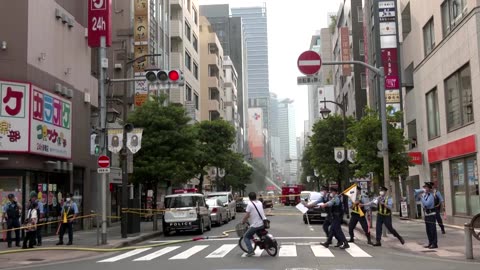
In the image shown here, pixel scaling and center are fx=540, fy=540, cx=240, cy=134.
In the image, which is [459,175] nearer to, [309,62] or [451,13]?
[451,13]

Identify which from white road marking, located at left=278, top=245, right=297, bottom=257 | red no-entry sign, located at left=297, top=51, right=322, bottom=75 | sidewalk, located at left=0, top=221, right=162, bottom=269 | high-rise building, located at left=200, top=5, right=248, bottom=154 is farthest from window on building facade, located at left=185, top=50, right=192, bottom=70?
high-rise building, located at left=200, top=5, right=248, bottom=154

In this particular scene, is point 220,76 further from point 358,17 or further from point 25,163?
point 25,163

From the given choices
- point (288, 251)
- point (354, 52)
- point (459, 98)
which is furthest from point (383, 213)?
point (354, 52)

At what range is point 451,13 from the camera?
24766mm

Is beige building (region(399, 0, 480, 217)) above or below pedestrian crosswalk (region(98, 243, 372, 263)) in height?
above

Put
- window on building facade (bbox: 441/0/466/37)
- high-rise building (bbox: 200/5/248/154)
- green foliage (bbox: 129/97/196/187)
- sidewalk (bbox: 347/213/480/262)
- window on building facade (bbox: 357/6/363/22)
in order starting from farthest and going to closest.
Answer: high-rise building (bbox: 200/5/248/154), window on building facade (bbox: 357/6/363/22), green foliage (bbox: 129/97/196/187), window on building facade (bbox: 441/0/466/37), sidewalk (bbox: 347/213/480/262)

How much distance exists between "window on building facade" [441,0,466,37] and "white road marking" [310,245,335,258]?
12696 mm

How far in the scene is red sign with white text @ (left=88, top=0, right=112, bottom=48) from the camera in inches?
1064

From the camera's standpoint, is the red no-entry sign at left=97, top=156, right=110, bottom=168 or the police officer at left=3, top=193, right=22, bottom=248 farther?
the red no-entry sign at left=97, top=156, right=110, bottom=168

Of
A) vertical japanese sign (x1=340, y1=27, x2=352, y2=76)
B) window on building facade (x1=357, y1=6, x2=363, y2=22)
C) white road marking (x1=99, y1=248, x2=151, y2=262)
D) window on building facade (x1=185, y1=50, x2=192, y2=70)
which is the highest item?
window on building facade (x1=357, y1=6, x2=363, y2=22)

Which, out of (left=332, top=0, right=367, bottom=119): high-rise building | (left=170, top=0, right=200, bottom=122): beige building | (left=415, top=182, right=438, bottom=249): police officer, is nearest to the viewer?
(left=415, top=182, right=438, bottom=249): police officer

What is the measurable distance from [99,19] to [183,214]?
11036 millimetres

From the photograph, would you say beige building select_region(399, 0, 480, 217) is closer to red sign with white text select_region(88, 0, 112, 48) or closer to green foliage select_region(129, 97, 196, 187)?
green foliage select_region(129, 97, 196, 187)

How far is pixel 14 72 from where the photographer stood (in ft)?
71.2
